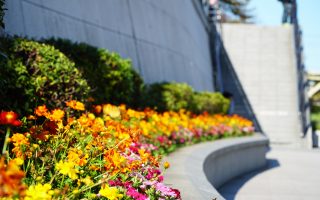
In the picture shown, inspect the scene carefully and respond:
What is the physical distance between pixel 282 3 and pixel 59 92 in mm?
26461

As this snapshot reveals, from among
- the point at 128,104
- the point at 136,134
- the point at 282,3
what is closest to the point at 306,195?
the point at 128,104

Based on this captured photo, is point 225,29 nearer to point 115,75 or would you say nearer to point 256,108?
point 256,108

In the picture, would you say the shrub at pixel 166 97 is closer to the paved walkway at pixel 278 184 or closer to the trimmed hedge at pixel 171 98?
the trimmed hedge at pixel 171 98

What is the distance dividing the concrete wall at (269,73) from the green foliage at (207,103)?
9141 millimetres

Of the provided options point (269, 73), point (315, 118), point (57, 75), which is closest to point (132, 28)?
point (57, 75)

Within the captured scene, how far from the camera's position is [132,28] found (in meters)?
12.1

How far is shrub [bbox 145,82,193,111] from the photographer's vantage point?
34.0 feet

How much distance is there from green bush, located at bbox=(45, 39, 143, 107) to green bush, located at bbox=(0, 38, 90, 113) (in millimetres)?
971

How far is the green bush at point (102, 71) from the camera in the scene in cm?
706

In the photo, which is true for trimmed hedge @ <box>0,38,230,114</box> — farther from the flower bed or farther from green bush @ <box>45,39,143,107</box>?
the flower bed

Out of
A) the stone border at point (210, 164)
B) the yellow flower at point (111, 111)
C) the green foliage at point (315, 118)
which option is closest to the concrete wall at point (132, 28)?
the yellow flower at point (111, 111)

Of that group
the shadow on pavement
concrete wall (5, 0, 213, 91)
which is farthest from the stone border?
concrete wall (5, 0, 213, 91)

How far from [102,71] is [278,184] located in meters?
4.05

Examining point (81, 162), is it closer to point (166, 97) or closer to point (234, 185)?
point (234, 185)
